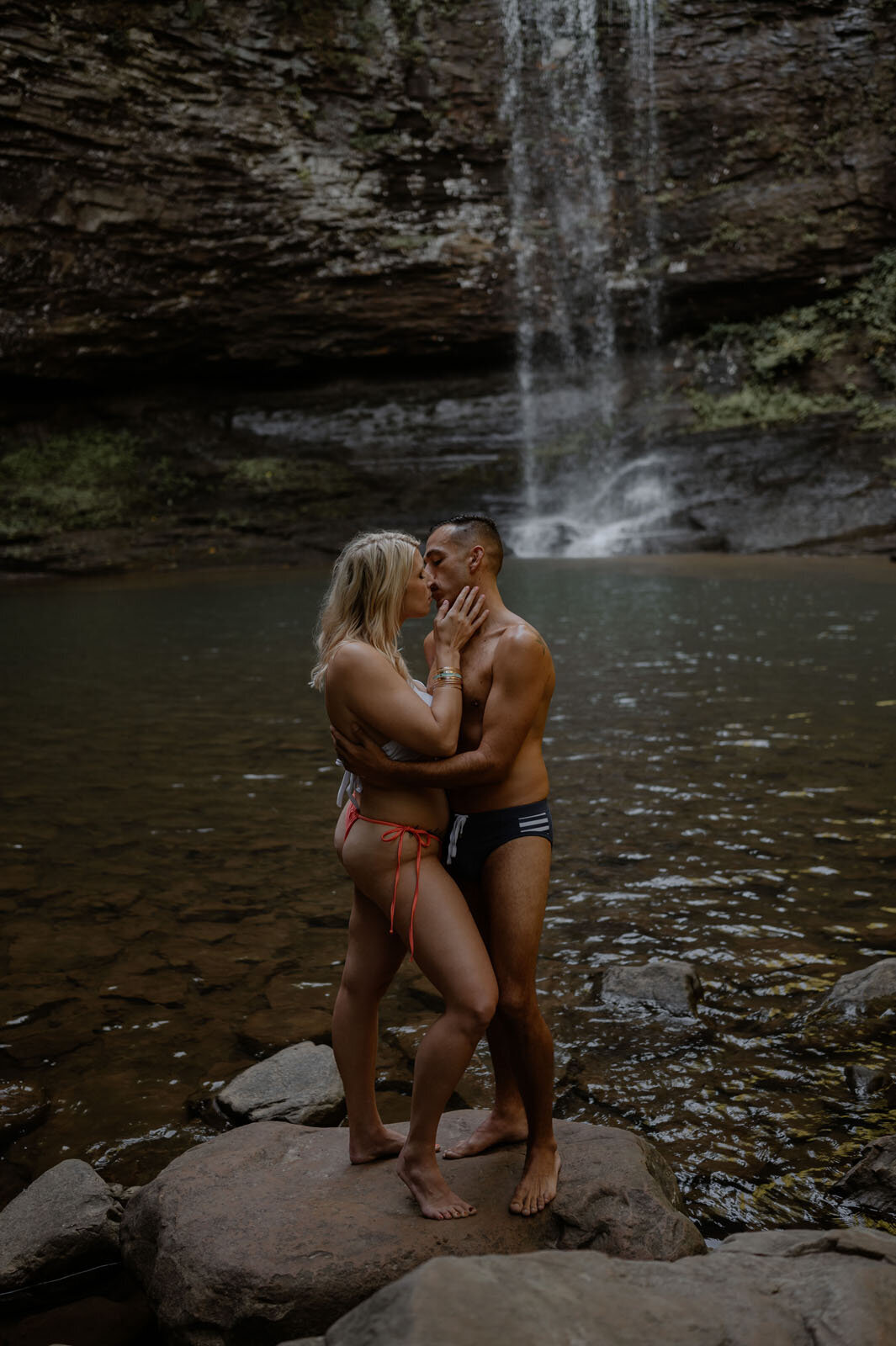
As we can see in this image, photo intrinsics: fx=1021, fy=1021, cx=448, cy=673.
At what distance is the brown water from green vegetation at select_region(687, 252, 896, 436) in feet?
47.9

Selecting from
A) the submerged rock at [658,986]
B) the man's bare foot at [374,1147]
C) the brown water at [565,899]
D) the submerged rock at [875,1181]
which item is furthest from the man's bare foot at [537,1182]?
the submerged rock at [658,986]

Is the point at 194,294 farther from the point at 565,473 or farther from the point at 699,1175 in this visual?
the point at 699,1175

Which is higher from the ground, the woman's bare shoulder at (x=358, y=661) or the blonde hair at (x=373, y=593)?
the blonde hair at (x=373, y=593)

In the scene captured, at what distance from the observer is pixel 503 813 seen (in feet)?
8.85

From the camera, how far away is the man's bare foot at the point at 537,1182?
2420 mm

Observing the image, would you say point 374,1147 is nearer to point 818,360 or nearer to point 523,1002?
point 523,1002

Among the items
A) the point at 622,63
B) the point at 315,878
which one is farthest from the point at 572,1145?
the point at 622,63

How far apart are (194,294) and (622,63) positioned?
12016 mm

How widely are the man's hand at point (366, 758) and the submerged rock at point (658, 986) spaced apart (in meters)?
1.76

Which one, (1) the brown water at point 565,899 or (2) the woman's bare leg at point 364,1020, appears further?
(1) the brown water at point 565,899

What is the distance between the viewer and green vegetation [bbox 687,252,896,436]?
76.8 feet

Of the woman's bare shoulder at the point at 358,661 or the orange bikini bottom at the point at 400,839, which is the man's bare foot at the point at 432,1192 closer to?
the orange bikini bottom at the point at 400,839

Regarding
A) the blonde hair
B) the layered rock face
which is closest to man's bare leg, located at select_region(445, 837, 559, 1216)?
the blonde hair

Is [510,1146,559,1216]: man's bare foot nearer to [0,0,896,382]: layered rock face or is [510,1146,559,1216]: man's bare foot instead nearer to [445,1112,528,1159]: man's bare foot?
[445,1112,528,1159]: man's bare foot
